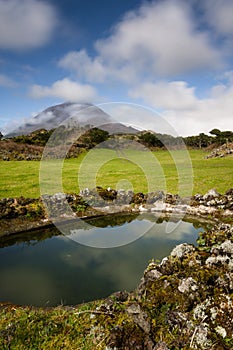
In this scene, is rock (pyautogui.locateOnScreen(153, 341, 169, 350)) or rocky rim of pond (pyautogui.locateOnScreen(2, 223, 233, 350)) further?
Result: rocky rim of pond (pyautogui.locateOnScreen(2, 223, 233, 350))

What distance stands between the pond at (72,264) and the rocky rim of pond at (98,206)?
4.48 ft

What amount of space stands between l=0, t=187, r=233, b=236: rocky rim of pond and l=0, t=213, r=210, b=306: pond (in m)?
1.37

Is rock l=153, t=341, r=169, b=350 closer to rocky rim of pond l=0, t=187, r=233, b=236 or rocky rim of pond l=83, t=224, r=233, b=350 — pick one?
rocky rim of pond l=83, t=224, r=233, b=350

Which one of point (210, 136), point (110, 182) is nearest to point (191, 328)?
point (110, 182)

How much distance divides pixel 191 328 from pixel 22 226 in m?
12.0

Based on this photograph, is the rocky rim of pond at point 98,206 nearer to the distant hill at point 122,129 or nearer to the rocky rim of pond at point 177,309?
the distant hill at point 122,129

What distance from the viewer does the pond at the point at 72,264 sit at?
862cm

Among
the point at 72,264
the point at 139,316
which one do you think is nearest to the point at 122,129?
the point at 72,264

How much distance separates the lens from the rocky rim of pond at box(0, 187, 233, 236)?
15312mm

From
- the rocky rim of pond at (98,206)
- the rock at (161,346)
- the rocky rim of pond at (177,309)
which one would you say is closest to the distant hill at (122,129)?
the rocky rim of pond at (98,206)

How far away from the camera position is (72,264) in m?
10.6

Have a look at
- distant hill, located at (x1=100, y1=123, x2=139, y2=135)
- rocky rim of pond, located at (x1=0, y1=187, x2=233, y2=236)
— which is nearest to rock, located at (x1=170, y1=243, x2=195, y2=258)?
rocky rim of pond, located at (x1=0, y1=187, x2=233, y2=236)

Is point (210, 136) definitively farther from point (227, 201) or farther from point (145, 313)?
point (145, 313)

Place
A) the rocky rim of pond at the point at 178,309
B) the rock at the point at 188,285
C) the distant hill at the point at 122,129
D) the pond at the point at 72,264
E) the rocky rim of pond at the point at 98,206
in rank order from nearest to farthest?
the rocky rim of pond at the point at 178,309, the rock at the point at 188,285, the pond at the point at 72,264, the rocky rim of pond at the point at 98,206, the distant hill at the point at 122,129
